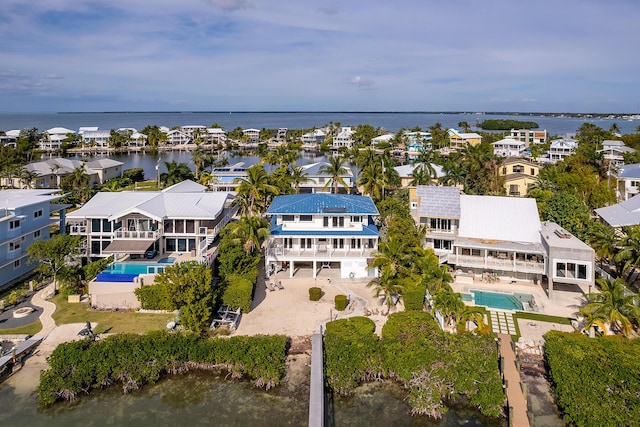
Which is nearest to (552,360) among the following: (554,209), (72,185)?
(554,209)

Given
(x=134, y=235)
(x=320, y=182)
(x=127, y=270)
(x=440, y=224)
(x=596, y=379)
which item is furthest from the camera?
(x=320, y=182)

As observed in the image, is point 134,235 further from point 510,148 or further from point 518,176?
point 510,148

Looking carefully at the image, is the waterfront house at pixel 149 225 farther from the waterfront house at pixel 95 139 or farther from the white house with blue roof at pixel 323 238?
the waterfront house at pixel 95 139

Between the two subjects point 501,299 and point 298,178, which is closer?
point 501,299

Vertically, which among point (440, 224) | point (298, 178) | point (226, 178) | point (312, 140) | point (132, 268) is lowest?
point (132, 268)

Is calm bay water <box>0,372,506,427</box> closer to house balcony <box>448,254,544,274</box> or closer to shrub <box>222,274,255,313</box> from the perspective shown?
shrub <box>222,274,255,313</box>

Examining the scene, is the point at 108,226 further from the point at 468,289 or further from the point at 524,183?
the point at 524,183

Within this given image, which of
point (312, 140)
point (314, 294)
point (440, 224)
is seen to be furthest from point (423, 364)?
point (312, 140)

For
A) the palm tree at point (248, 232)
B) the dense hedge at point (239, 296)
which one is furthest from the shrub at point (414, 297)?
the palm tree at point (248, 232)
